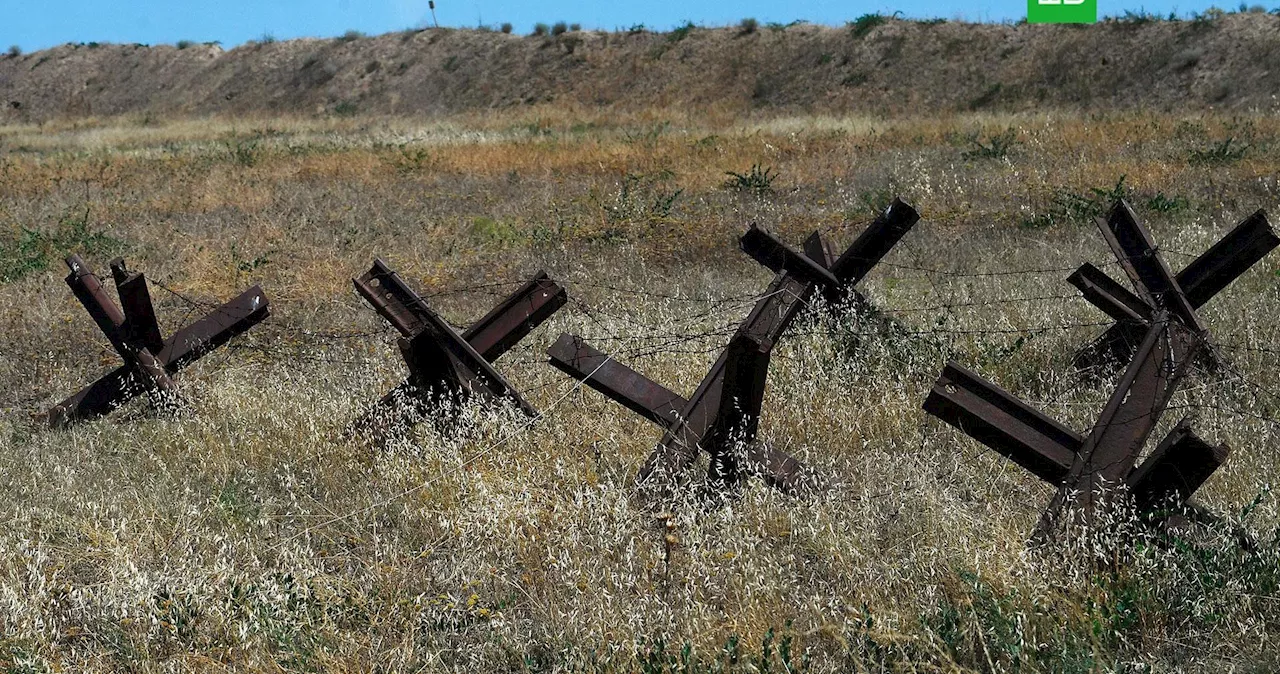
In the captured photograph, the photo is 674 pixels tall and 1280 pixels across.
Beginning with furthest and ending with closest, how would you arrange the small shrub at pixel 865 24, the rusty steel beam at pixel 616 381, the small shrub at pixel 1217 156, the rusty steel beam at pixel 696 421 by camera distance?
the small shrub at pixel 865 24 < the small shrub at pixel 1217 156 < the rusty steel beam at pixel 616 381 < the rusty steel beam at pixel 696 421

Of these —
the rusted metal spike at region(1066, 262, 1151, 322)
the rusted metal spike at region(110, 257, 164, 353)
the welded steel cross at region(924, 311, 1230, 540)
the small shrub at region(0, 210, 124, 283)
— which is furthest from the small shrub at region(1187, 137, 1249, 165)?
the small shrub at region(0, 210, 124, 283)

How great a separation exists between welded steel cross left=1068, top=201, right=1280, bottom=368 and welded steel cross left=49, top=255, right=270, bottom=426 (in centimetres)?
448

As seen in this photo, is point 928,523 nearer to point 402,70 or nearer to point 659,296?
point 659,296

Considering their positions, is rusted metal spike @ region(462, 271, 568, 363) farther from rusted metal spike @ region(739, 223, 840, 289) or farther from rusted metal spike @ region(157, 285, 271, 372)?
rusted metal spike @ region(157, 285, 271, 372)

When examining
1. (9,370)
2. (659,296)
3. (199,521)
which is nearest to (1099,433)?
(199,521)

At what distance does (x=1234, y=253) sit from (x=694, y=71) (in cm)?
3783

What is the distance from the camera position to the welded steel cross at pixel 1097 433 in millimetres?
3479

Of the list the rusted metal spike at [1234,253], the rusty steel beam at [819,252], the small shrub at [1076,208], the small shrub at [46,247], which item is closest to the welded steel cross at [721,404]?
the rusty steel beam at [819,252]

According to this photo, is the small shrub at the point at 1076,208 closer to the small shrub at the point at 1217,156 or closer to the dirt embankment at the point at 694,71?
the small shrub at the point at 1217,156

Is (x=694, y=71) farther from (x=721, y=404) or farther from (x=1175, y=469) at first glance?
(x=1175, y=469)

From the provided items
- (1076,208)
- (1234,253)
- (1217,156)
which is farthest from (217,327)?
(1217,156)

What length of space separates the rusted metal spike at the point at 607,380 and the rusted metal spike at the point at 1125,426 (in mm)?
1545

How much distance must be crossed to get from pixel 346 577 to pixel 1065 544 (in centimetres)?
256

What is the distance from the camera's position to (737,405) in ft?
13.0
